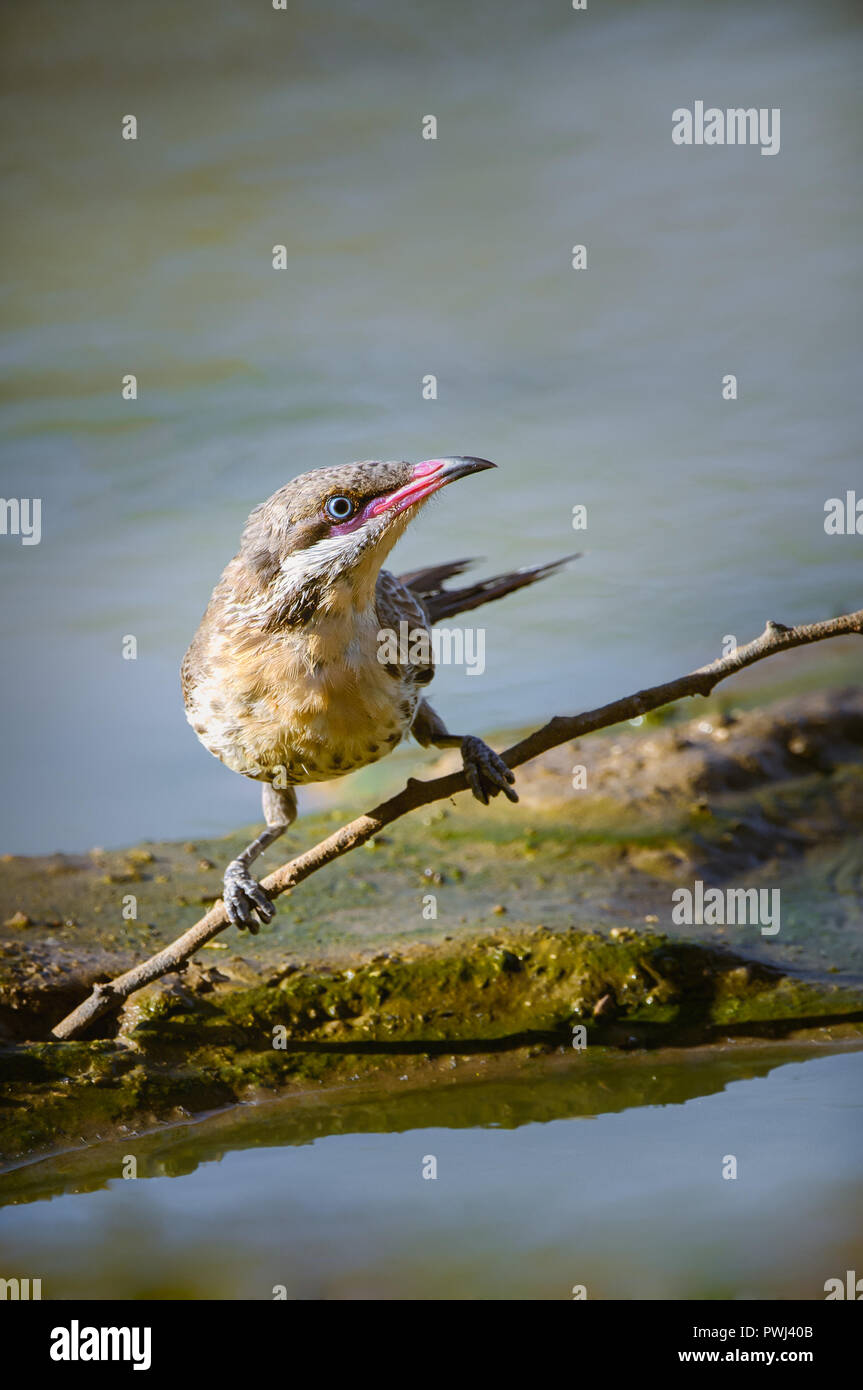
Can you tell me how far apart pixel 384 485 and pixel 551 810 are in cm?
324

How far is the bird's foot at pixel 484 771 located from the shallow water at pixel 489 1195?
1.08m

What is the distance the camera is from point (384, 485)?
4629 millimetres

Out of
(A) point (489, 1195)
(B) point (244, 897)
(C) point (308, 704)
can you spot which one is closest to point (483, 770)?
(C) point (308, 704)

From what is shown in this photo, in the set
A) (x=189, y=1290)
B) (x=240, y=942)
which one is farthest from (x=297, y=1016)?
(x=189, y=1290)

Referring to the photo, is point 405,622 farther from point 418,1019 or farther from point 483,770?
point 418,1019

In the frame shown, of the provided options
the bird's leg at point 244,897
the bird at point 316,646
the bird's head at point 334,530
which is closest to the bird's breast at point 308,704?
the bird at point 316,646

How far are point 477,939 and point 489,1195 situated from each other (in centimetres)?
138

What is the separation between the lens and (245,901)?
17.1ft

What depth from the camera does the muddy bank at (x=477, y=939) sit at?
5.27 m

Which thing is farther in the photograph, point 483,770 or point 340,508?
point 483,770

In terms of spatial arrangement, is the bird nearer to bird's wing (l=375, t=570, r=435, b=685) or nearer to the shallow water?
bird's wing (l=375, t=570, r=435, b=685)

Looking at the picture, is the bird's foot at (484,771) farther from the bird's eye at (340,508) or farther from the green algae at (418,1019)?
the bird's eye at (340,508)

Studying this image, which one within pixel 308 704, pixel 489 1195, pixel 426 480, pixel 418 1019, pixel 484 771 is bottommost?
pixel 489 1195

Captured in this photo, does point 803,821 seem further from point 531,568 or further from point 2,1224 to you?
point 2,1224
